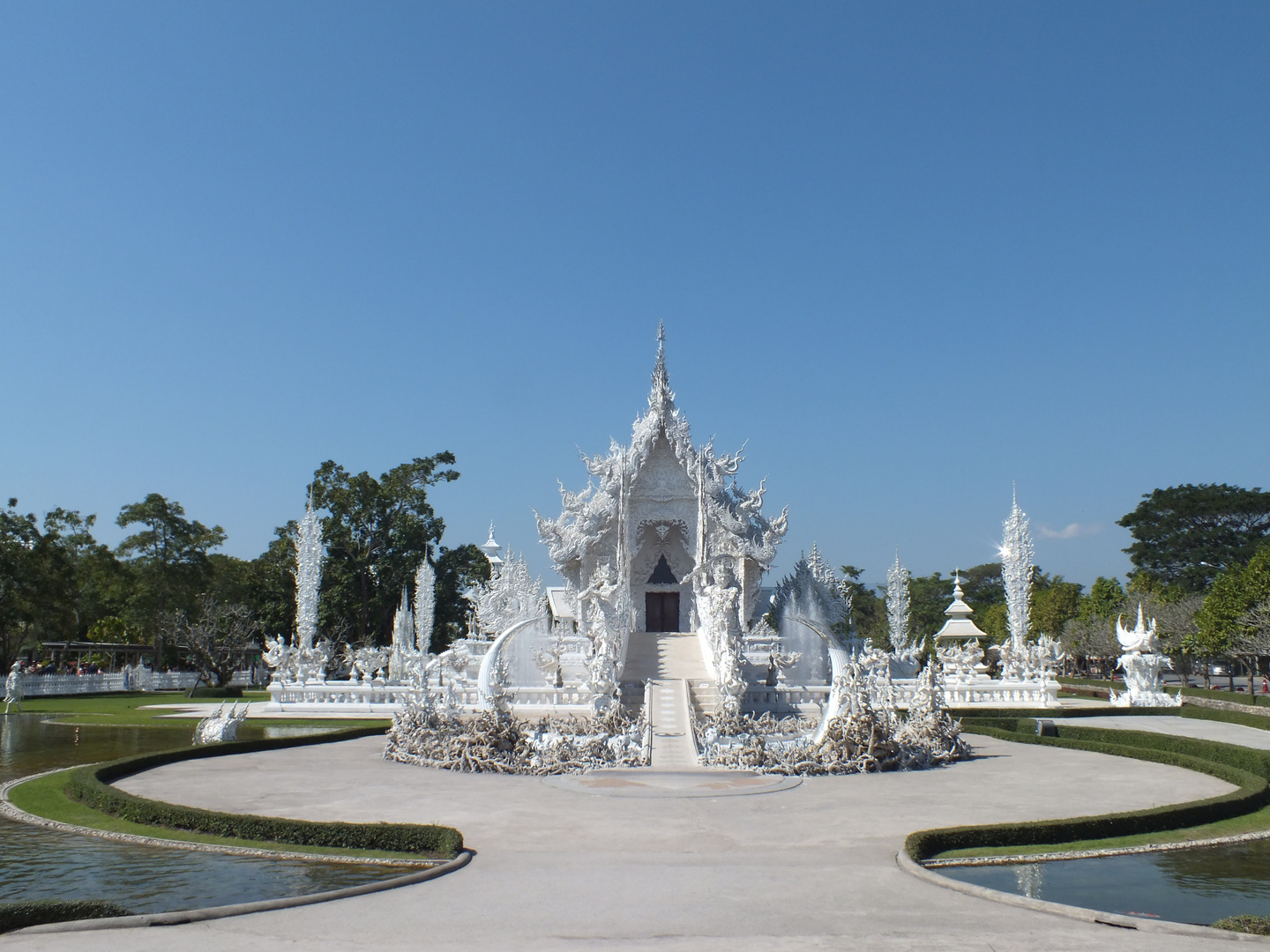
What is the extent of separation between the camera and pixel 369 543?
4809cm

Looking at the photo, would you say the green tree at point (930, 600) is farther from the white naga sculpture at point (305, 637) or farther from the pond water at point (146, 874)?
the pond water at point (146, 874)

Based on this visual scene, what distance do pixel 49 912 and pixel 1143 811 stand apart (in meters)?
10.9

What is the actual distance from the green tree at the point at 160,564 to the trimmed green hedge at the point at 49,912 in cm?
4509

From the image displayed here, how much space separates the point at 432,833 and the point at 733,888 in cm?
316

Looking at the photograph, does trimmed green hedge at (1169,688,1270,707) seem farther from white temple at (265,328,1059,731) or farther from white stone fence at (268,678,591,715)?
white stone fence at (268,678,591,715)

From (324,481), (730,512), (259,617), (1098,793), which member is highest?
(324,481)

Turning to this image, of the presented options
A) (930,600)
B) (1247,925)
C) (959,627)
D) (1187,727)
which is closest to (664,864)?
(1247,925)

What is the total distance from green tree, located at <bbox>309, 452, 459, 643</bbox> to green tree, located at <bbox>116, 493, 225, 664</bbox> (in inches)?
311

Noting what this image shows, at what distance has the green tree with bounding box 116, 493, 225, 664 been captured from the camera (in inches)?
1907

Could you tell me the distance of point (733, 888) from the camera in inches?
321

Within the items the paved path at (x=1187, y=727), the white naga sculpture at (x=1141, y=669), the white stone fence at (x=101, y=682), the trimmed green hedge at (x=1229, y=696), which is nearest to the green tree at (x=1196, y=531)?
the trimmed green hedge at (x=1229, y=696)

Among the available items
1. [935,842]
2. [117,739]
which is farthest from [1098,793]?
[117,739]

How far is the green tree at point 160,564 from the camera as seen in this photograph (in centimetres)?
4844

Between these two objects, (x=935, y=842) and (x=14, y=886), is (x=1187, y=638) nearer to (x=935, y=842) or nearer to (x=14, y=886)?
(x=935, y=842)
